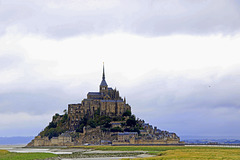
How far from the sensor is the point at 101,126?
13875cm

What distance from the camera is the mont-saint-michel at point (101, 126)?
417 ft

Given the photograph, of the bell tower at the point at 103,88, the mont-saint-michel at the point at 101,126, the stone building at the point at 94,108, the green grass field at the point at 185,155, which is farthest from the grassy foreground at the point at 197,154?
the bell tower at the point at 103,88

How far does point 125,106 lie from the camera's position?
153 meters

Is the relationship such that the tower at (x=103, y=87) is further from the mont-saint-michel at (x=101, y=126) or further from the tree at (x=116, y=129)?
the tree at (x=116, y=129)

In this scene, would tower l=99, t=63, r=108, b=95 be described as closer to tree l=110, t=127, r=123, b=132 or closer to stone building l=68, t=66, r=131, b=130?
stone building l=68, t=66, r=131, b=130

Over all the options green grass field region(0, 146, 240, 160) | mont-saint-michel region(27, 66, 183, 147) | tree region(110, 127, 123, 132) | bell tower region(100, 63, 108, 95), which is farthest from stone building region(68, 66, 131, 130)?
green grass field region(0, 146, 240, 160)

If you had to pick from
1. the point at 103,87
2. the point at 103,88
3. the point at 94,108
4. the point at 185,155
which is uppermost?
the point at 103,87

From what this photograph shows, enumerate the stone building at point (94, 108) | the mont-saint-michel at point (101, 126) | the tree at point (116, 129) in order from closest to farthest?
the mont-saint-michel at point (101, 126) → the tree at point (116, 129) → the stone building at point (94, 108)

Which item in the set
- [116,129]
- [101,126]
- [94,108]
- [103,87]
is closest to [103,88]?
[103,87]

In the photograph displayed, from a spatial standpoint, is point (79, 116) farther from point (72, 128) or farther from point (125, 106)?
point (125, 106)

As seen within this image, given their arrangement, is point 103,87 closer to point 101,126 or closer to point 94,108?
point 94,108

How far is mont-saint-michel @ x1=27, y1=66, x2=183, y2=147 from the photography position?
127 meters

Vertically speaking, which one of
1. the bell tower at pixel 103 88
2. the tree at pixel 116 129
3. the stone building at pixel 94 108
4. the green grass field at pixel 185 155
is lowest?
the green grass field at pixel 185 155

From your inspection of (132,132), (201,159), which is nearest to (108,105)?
(132,132)
